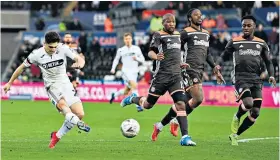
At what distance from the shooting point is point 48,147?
48.6 ft

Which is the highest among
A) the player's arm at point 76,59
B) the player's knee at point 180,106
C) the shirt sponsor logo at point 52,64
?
the player's arm at point 76,59

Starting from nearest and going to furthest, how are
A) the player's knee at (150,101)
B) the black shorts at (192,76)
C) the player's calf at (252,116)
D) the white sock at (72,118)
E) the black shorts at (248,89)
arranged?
the white sock at (72,118) → the black shorts at (248,89) → the player's calf at (252,116) → the player's knee at (150,101) → the black shorts at (192,76)

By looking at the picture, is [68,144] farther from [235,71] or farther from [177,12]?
[177,12]

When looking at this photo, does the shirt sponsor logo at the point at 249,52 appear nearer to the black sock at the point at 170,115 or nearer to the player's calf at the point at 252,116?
the player's calf at the point at 252,116

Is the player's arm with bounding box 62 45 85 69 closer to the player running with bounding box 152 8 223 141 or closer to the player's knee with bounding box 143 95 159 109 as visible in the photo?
the player's knee with bounding box 143 95 159 109

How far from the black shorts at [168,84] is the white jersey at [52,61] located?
6.81 feet

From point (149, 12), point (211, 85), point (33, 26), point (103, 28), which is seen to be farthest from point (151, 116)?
point (33, 26)

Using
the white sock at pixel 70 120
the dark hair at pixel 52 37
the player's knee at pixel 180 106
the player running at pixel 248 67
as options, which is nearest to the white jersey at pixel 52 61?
the dark hair at pixel 52 37

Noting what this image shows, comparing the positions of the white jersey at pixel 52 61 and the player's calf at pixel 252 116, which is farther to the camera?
the player's calf at pixel 252 116

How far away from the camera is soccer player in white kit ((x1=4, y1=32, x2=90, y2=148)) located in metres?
14.8

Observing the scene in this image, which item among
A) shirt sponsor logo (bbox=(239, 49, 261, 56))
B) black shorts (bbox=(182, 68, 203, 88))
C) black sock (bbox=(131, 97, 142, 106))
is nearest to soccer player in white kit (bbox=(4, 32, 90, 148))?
black sock (bbox=(131, 97, 142, 106))

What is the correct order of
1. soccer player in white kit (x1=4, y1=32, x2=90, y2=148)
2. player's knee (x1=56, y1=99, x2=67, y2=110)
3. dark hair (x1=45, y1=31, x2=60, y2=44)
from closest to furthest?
dark hair (x1=45, y1=31, x2=60, y2=44) < soccer player in white kit (x1=4, y1=32, x2=90, y2=148) < player's knee (x1=56, y1=99, x2=67, y2=110)

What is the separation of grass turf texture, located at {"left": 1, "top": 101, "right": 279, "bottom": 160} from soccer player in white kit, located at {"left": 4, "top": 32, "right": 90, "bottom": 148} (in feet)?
2.30

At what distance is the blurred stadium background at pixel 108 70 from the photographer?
15.3 m
